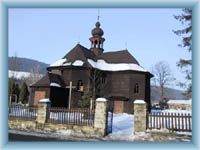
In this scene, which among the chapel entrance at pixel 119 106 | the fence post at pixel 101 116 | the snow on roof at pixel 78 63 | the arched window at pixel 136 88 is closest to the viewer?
the fence post at pixel 101 116

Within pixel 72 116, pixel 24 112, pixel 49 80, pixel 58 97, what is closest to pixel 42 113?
pixel 24 112

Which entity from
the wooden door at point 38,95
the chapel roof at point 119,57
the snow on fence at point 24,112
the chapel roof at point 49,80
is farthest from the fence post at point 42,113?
the chapel roof at point 119,57

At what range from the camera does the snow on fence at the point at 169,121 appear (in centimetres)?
1018

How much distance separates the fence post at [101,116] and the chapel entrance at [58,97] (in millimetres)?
7953

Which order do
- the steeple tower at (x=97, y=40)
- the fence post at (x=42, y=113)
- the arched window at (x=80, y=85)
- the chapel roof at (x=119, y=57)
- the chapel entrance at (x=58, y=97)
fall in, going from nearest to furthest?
the fence post at (x=42, y=113) < the chapel entrance at (x=58, y=97) < the arched window at (x=80, y=85) < the chapel roof at (x=119, y=57) < the steeple tower at (x=97, y=40)

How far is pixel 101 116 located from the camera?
36.7ft

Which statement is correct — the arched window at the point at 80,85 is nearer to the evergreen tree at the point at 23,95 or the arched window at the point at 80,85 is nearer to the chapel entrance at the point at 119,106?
the chapel entrance at the point at 119,106

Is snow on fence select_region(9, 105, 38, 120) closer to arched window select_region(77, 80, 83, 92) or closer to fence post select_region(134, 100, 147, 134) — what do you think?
fence post select_region(134, 100, 147, 134)

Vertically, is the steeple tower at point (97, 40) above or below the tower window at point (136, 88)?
above

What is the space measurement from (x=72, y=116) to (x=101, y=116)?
1.34 metres

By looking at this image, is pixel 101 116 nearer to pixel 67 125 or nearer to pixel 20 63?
pixel 67 125
